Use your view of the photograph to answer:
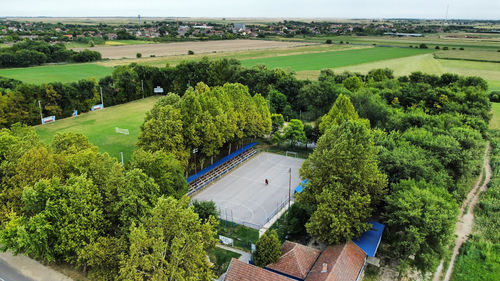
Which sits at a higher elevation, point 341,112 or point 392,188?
point 341,112

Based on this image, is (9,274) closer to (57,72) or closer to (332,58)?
(57,72)

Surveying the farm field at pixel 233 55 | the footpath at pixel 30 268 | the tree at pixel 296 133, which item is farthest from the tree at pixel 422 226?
the farm field at pixel 233 55

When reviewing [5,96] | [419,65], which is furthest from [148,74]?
[419,65]

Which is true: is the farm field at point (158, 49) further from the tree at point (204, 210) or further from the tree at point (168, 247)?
the tree at point (168, 247)

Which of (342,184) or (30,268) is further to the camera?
(342,184)

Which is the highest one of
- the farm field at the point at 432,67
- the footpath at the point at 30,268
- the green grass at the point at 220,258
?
the farm field at the point at 432,67

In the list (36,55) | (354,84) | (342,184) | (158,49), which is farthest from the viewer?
(158,49)

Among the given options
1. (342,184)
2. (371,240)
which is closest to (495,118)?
(371,240)
